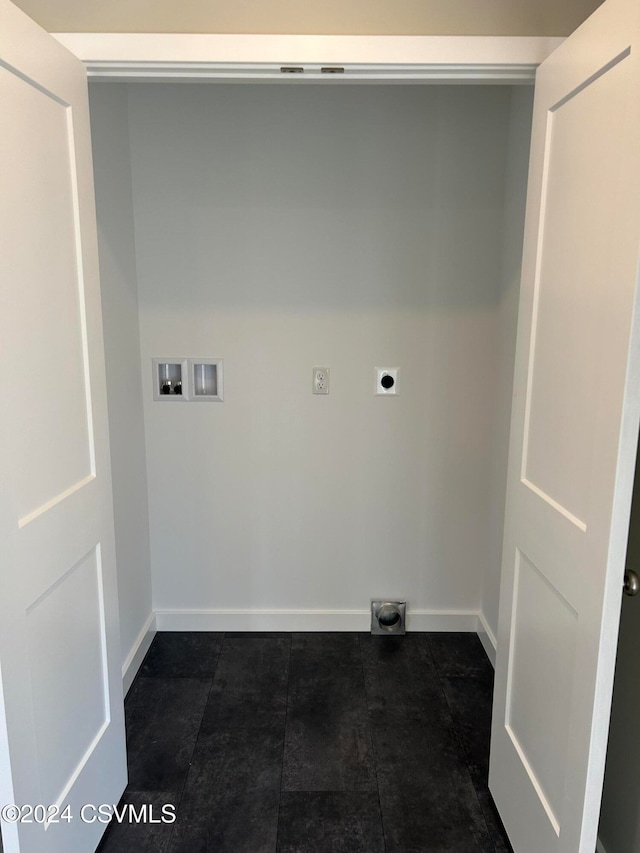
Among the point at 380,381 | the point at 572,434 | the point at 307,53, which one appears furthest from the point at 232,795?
the point at 307,53

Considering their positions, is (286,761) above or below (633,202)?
below

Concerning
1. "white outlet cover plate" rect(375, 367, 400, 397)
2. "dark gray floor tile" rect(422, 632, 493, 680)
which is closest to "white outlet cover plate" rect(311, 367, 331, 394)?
"white outlet cover plate" rect(375, 367, 400, 397)

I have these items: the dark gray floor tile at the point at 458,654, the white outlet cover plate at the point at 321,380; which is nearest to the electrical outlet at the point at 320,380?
the white outlet cover plate at the point at 321,380

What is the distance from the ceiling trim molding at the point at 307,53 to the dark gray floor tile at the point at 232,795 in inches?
80.6

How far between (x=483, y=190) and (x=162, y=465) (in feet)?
5.91

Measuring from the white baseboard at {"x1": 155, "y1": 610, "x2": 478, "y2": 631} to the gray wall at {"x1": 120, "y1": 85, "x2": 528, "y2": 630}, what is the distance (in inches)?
1.5

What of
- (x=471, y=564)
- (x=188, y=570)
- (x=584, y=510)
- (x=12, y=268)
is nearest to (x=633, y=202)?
(x=584, y=510)

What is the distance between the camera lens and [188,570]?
2629mm

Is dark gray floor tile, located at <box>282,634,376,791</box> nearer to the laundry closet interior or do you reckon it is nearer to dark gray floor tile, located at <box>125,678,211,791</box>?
the laundry closet interior

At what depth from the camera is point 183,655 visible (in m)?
2.49

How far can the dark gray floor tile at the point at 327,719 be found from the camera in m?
1.83

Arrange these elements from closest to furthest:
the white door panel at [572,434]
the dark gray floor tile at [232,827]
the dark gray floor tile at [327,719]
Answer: the white door panel at [572,434], the dark gray floor tile at [232,827], the dark gray floor tile at [327,719]

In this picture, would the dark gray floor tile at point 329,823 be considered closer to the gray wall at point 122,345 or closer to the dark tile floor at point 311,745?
the dark tile floor at point 311,745

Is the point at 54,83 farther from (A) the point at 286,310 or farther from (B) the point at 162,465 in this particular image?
(B) the point at 162,465
